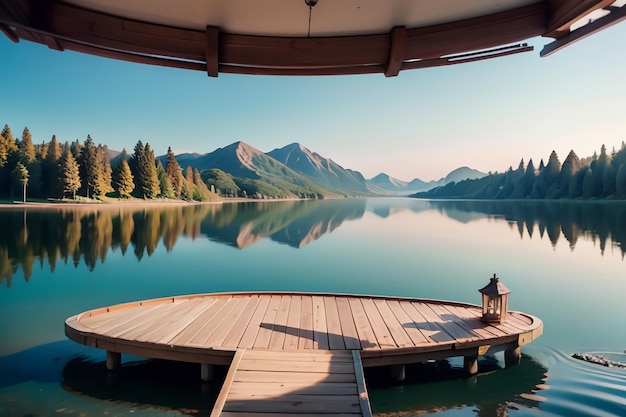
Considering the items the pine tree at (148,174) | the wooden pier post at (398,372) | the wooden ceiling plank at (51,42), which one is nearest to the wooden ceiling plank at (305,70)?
the wooden ceiling plank at (51,42)

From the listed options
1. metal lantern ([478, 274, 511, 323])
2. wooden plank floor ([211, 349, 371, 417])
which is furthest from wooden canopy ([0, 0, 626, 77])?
metal lantern ([478, 274, 511, 323])

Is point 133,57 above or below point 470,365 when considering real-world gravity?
above

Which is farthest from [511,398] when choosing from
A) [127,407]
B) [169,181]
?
[169,181]

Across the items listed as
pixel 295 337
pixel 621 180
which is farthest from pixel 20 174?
pixel 621 180

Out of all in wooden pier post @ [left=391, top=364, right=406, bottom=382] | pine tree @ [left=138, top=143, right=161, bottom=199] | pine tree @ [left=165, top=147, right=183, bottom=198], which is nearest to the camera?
wooden pier post @ [left=391, top=364, right=406, bottom=382]

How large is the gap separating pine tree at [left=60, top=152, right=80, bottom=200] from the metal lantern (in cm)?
5613

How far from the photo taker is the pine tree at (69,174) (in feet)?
165

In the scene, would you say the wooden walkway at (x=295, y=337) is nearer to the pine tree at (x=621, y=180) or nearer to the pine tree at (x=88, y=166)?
the pine tree at (x=88, y=166)

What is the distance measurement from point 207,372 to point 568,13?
520 centimetres

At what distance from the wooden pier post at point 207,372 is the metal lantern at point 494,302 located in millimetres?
4005

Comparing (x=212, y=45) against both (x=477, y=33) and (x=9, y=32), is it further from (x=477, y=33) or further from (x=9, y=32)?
(x=477, y=33)

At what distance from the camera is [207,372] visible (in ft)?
16.8

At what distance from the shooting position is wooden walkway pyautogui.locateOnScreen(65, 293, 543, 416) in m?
3.84

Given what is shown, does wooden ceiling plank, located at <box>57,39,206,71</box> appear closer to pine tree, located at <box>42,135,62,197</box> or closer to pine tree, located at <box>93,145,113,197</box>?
pine tree, located at <box>93,145,113,197</box>
